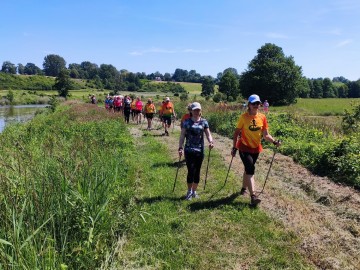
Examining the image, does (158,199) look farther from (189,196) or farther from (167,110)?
(167,110)

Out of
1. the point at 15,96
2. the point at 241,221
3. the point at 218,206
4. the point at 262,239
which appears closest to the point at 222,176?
the point at 218,206

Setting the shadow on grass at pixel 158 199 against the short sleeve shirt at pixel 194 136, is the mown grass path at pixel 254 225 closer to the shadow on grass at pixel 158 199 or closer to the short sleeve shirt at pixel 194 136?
the shadow on grass at pixel 158 199

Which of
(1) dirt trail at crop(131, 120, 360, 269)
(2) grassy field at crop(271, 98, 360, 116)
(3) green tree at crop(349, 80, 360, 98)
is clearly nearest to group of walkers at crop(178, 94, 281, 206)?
(1) dirt trail at crop(131, 120, 360, 269)

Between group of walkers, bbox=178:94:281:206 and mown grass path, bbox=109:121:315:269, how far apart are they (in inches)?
18.7

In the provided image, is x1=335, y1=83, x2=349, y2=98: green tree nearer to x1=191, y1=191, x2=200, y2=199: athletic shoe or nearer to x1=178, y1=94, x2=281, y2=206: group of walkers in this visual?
x1=178, y1=94, x2=281, y2=206: group of walkers

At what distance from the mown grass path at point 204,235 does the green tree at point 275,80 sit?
5724 cm

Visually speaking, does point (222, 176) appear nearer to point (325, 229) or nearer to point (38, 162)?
point (325, 229)

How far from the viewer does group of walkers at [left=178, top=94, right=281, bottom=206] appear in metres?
7.14

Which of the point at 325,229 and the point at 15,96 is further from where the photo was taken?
the point at 15,96

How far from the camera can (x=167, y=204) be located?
7074 mm

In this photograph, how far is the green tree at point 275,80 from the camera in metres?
62.4

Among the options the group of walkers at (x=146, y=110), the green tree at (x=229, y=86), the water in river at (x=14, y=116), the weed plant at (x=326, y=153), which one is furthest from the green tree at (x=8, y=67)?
the weed plant at (x=326, y=153)

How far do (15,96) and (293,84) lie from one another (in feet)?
237

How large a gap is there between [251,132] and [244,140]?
237 millimetres
